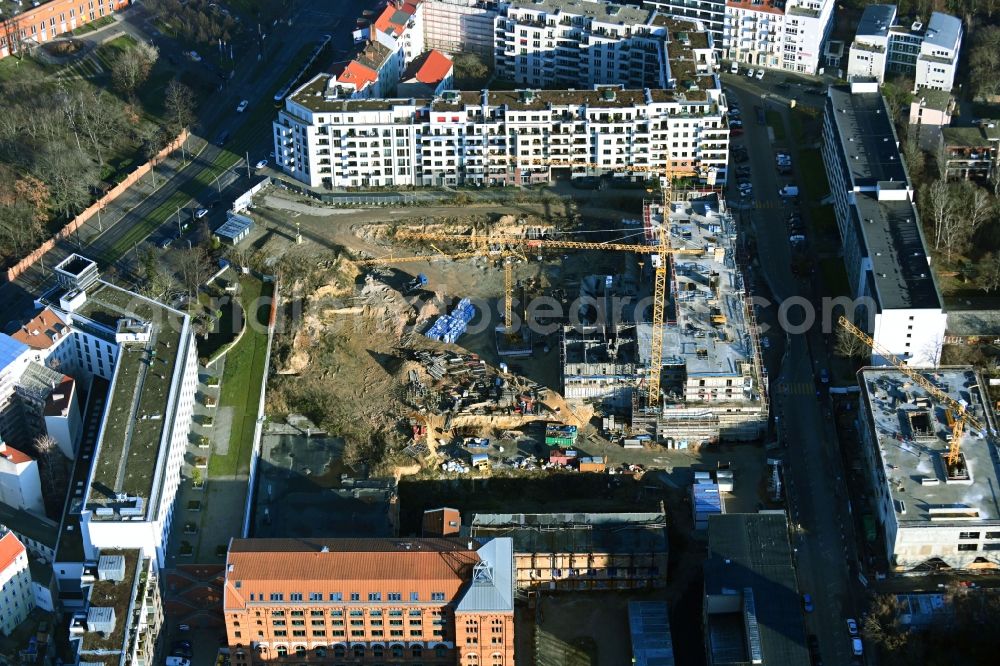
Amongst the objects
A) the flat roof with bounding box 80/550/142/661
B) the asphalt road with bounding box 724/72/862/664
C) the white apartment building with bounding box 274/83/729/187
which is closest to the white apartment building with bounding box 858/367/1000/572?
the asphalt road with bounding box 724/72/862/664

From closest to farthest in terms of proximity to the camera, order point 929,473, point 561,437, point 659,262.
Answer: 1. point 929,473
2. point 561,437
3. point 659,262

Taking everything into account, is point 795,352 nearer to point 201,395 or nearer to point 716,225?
point 716,225

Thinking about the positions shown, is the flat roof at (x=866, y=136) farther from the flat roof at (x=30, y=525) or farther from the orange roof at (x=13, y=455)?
the flat roof at (x=30, y=525)

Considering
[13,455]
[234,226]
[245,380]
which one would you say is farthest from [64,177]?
[13,455]

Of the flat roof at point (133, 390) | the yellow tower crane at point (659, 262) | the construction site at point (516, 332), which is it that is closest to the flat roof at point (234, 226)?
the construction site at point (516, 332)

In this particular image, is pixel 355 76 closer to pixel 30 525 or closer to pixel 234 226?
pixel 234 226

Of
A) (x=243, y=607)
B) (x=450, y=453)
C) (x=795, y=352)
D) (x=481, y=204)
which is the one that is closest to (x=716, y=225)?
(x=795, y=352)

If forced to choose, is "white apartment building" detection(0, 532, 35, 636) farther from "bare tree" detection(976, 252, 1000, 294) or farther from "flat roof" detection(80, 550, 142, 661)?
"bare tree" detection(976, 252, 1000, 294)
